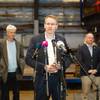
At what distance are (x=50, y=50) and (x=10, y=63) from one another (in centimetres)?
194

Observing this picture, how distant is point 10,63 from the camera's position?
635cm

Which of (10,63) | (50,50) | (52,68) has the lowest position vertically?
(10,63)

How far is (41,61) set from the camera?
459 cm

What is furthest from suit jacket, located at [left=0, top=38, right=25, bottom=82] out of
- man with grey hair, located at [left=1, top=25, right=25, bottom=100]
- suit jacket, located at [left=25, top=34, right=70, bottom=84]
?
suit jacket, located at [left=25, top=34, right=70, bottom=84]

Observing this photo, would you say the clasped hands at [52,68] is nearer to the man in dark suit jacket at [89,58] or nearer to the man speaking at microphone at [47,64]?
the man speaking at microphone at [47,64]

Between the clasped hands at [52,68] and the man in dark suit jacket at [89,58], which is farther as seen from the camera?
the man in dark suit jacket at [89,58]

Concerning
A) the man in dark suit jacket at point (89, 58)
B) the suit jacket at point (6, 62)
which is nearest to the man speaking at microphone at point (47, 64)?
the suit jacket at point (6, 62)

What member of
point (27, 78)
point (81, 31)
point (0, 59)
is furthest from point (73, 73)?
point (0, 59)

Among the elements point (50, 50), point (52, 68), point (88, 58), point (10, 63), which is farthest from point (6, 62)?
point (52, 68)

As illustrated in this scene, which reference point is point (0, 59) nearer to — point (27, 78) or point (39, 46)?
Answer: point (39, 46)

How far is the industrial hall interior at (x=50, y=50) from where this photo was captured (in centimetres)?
450

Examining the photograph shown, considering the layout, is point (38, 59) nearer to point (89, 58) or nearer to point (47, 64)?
point (47, 64)

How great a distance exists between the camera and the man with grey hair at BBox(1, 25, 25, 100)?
631cm

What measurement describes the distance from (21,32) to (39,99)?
22.3 ft
